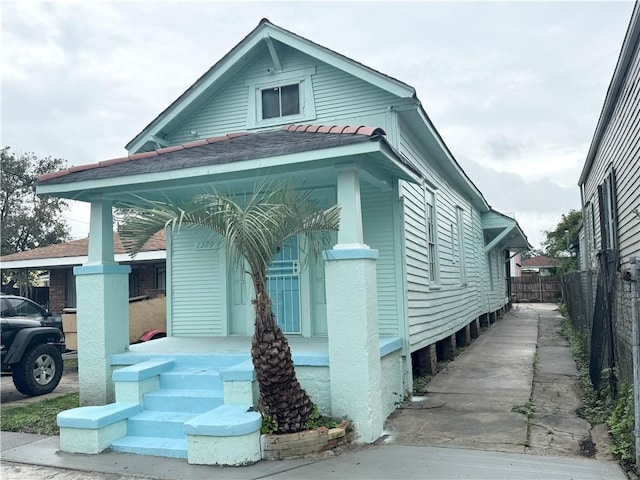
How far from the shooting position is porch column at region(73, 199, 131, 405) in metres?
6.86

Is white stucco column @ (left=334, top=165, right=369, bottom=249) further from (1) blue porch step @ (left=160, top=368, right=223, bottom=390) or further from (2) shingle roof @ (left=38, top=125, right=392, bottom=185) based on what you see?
(1) blue porch step @ (left=160, top=368, right=223, bottom=390)

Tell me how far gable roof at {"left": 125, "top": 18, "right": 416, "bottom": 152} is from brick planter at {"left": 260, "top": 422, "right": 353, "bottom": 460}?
465 centimetres

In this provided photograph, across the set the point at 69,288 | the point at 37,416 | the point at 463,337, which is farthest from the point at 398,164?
the point at 69,288

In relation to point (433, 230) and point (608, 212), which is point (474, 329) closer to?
point (433, 230)

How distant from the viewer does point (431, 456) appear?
4969 millimetres

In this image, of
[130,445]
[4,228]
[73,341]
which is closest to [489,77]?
[130,445]

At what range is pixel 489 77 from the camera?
12109mm

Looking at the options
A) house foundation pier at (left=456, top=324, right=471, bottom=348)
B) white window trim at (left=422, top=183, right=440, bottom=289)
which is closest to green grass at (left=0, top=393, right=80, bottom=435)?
white window trim at (left=422, top=183, right=440, bottom=289)

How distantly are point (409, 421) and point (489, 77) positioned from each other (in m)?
8.75

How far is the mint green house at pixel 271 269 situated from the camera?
554cm

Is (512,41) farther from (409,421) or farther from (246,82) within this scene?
(409,421)

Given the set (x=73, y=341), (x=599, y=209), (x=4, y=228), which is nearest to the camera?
(x=599, y=209)

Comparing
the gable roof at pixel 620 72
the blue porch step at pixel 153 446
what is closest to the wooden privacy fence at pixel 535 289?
the gable roof at pixel 620 72

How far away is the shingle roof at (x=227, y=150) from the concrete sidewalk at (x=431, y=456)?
313 cm
